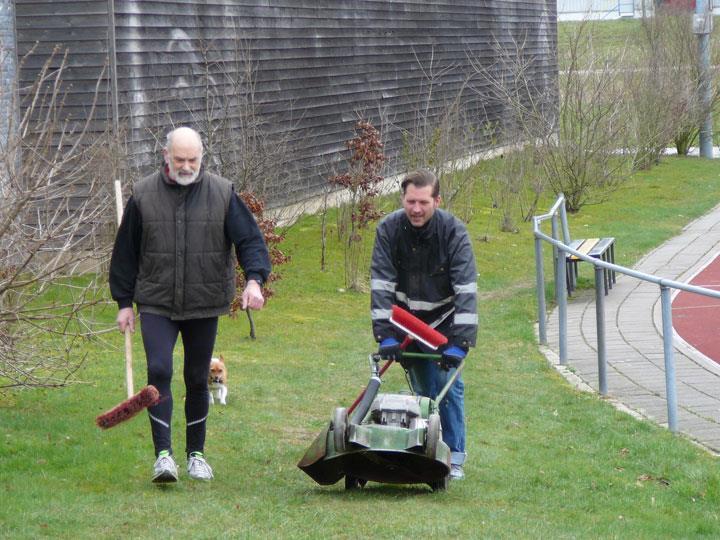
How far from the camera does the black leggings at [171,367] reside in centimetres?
624

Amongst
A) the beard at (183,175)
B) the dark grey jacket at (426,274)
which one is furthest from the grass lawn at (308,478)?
the beard at (183,175)

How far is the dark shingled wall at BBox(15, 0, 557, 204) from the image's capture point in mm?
14680

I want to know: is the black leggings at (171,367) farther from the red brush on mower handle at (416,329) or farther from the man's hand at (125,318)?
the red brush on mower handle at (416,329)

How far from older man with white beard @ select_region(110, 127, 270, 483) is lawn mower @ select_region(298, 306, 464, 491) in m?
0.73

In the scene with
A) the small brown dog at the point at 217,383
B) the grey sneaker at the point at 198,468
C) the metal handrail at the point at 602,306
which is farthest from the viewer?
the small brown dog at the point at 217,383

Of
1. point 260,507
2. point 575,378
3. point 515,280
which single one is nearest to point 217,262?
point 260,507

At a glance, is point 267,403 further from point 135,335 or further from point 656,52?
point 656,52

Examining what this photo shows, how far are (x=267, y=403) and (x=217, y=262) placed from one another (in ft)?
10.0

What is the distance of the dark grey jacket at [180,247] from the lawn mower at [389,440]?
0.85 metres

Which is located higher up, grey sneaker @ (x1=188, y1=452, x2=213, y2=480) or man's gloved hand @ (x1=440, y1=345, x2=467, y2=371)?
man's gloved hand @ (x1=440, y1=345, x2=467, y2=371)

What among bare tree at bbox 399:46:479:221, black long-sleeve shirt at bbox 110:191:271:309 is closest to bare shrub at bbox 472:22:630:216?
bare tree at bbox 399:46:479:221

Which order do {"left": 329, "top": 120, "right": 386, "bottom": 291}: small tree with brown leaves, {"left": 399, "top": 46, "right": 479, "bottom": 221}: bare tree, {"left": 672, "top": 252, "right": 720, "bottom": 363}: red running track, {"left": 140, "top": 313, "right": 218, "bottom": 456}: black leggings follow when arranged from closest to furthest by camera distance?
{"left": 140, "top": 313, "right": 218, "bottom": 456}: black leggings
{"left": 672, "top": 252, "right": 720, "bottom": 363}: red running track
{"left": 329, "top": 120, "right": 386, "bottom": 291}: small tree with brown leaves
{"left": 399, "top": 46, "right": 479, "bottom": 221}: bare tree

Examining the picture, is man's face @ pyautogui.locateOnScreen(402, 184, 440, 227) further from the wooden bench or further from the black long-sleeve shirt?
the wooden bench

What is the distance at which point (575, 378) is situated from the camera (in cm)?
1056
